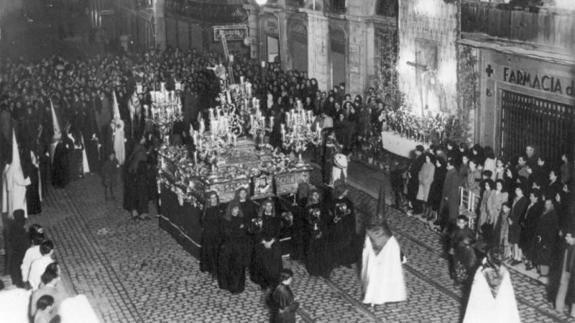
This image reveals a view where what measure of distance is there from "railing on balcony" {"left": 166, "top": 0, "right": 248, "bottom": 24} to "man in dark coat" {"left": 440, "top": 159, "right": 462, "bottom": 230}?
21.8m

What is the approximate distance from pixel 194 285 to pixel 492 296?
5304 mm

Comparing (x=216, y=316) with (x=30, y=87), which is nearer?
(x=216, y=316)

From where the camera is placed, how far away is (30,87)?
28.4m

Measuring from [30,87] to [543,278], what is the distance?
61.6ft

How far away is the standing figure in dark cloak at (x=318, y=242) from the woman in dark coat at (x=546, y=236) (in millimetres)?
3294

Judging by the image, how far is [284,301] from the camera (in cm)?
1166

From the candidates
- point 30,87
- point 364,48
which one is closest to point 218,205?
point 364,48

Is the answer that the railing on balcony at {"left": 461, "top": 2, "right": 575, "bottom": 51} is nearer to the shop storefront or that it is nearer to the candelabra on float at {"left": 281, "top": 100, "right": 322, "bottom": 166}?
the shop storefront

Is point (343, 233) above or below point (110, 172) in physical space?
below

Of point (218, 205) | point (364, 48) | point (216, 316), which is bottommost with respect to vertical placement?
point (216, 316)

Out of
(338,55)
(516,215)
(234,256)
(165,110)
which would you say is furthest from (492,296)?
(338,55)

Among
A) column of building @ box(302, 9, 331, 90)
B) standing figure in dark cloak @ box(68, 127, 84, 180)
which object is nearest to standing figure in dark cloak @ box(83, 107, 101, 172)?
standing figure in dark cloak @ box(68, 127, 84, 180)

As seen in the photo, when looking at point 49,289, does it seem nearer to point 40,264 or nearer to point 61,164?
point 40,264

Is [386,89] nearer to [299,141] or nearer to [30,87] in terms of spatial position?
[299,141]
